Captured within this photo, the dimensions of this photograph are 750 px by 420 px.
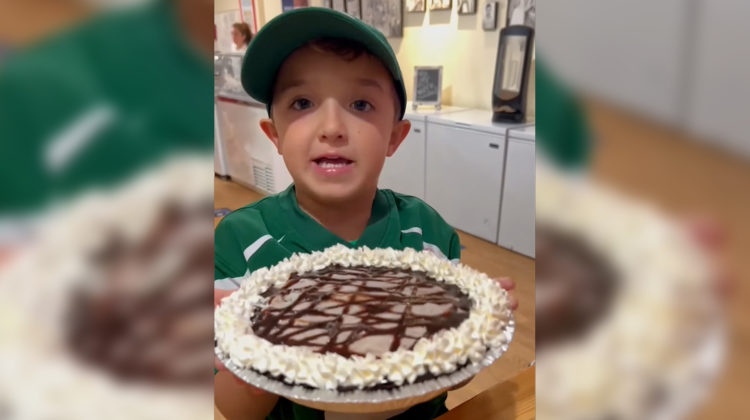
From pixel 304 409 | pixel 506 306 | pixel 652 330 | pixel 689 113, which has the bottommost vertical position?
pixel 304 409

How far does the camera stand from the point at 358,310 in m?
0.61

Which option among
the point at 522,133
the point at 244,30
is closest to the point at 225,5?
the point at 244,30

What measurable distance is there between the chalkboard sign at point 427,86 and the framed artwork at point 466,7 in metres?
0.10

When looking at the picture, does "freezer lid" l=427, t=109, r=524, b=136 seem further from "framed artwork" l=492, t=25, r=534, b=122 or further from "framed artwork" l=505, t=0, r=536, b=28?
"framed artwork" l=505, t=0, r=536, b=28

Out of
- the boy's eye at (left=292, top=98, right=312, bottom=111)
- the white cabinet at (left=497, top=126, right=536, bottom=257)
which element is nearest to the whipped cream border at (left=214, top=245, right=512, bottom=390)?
the white cabinet at (left=497, top=126, right=536, bottom=257)

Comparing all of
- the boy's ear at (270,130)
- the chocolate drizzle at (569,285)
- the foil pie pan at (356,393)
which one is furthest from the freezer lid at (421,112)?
the chocolate drizzle at (569,285)

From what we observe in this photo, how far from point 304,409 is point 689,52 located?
0.63 metres

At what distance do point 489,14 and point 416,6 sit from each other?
0.11 meters

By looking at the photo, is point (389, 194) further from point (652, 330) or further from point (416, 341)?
point (652, 330)

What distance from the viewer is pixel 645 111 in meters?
0.24

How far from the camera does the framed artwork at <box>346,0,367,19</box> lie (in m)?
0.69

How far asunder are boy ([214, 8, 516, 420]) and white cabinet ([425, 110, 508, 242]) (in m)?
0.08

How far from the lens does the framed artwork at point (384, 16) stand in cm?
69

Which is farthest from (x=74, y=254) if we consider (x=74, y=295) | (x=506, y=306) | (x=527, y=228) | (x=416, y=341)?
(x=527, y=228)
